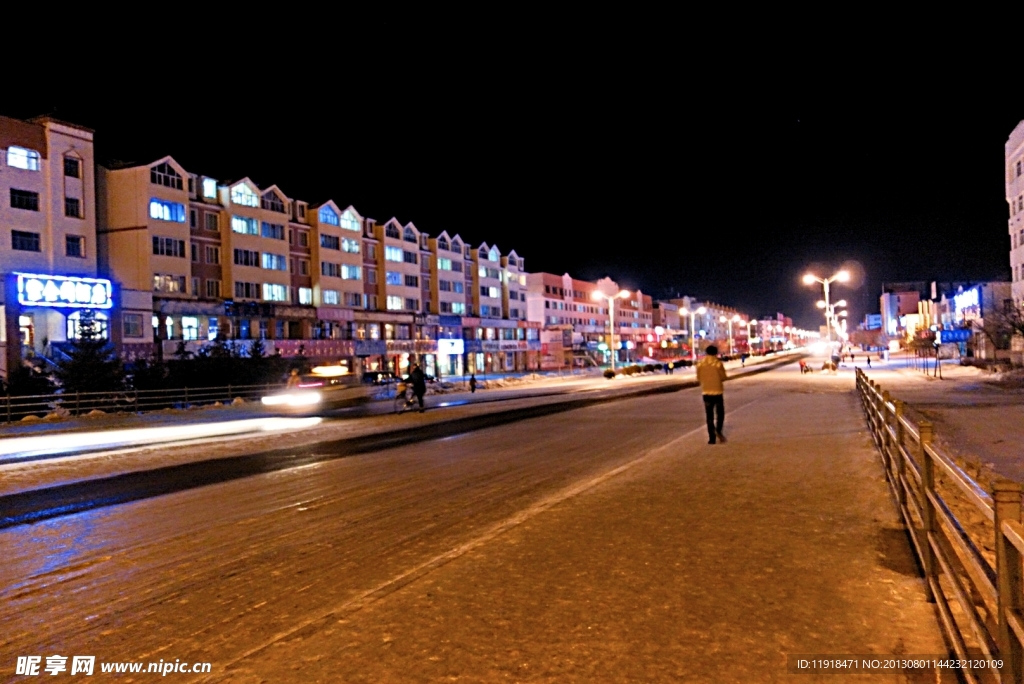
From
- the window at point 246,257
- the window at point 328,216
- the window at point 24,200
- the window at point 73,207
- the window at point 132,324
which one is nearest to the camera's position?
the window at point 24,200

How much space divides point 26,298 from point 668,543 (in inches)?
1607

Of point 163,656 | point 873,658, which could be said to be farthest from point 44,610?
point 873,658

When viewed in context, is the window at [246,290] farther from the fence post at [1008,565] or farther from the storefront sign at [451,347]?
the fence post at [1008,565]

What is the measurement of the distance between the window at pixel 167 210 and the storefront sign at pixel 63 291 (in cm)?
720

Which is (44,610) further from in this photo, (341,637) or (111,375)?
(111,375)

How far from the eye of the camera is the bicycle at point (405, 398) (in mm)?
25094

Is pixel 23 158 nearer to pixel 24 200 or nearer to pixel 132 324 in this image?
pixel 24 200

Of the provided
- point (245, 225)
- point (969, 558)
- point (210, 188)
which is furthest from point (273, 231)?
point (969, 558)

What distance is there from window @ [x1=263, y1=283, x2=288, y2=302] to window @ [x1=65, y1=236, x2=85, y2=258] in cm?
1371

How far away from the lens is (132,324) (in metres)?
43.9

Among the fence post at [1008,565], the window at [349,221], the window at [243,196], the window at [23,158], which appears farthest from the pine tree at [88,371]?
the fence post at [1008,565]

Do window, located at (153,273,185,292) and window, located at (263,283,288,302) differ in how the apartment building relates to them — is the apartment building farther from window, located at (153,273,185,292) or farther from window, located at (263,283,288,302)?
window, located at (263,283,288,302)

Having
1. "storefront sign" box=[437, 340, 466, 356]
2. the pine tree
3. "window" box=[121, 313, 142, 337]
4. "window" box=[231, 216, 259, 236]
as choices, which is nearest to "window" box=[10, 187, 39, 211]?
"window" box=[121, 313, 142, 337]

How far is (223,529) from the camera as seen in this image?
762 cm
